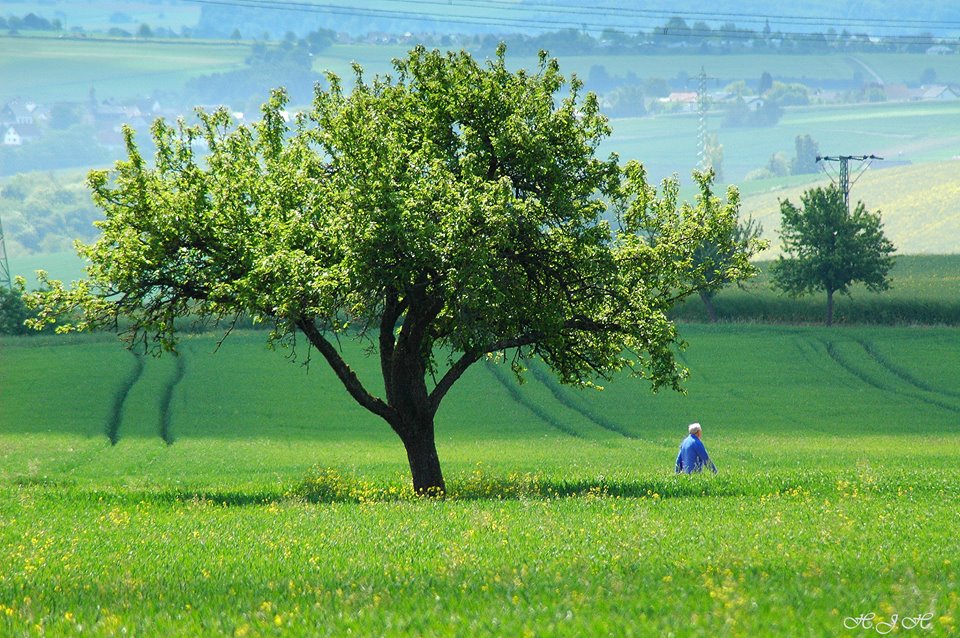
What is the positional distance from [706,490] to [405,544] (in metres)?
10.1

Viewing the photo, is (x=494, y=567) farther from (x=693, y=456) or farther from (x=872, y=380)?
(x=872, y=380)

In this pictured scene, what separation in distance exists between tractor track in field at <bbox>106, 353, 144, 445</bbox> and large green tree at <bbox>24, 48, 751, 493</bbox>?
914 inches

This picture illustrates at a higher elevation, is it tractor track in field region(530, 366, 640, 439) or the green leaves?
the green leaves

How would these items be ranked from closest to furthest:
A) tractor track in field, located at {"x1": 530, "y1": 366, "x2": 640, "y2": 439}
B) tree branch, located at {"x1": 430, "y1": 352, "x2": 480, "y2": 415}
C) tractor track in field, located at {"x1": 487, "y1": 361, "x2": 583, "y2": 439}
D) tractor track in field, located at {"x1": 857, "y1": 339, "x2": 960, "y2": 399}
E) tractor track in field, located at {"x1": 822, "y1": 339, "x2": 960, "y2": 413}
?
tree branch, located at {"x1": 430, "y1": 352, "x2": 480, "y2": 415}
tractor track in field, located at {"x1": 530, "y1": 366, "x2": 640, "y2": 439}
tractor track in field, located at {"x1": 487, "y1": 361, "x2": 583, "y2": 439}
tractor track in field, located at {"x1": 822, "y1": 339, "x2": 960, "y2": 413}
tractor track in field, located at {"x1": 857, "y1": 339, "x2": 960, "y2": 399}

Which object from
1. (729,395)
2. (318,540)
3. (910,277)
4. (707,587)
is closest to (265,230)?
(318,540)

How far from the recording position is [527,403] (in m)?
57.4

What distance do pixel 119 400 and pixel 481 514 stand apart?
130 feet

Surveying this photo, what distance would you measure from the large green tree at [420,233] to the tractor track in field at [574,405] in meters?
23.8

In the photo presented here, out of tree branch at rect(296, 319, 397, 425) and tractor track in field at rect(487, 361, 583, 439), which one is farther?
tractor track in field at rect(487, 361, 583, 439)

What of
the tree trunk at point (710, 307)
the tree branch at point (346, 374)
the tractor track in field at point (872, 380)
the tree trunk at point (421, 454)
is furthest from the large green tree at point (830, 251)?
the tree branch at point (346, 374)

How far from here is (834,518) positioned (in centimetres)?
1881

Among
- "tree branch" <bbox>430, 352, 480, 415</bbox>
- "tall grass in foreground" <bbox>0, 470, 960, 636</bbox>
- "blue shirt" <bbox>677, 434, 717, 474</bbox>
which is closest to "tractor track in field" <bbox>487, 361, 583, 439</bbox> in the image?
"blue shirt" <bbox>677, 434, 717, 474</bbox>

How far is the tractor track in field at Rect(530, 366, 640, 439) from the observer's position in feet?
169

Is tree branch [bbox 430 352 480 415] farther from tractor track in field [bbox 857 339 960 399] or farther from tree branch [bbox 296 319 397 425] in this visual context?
tractor track in field [bbox 857 339 960 399]
